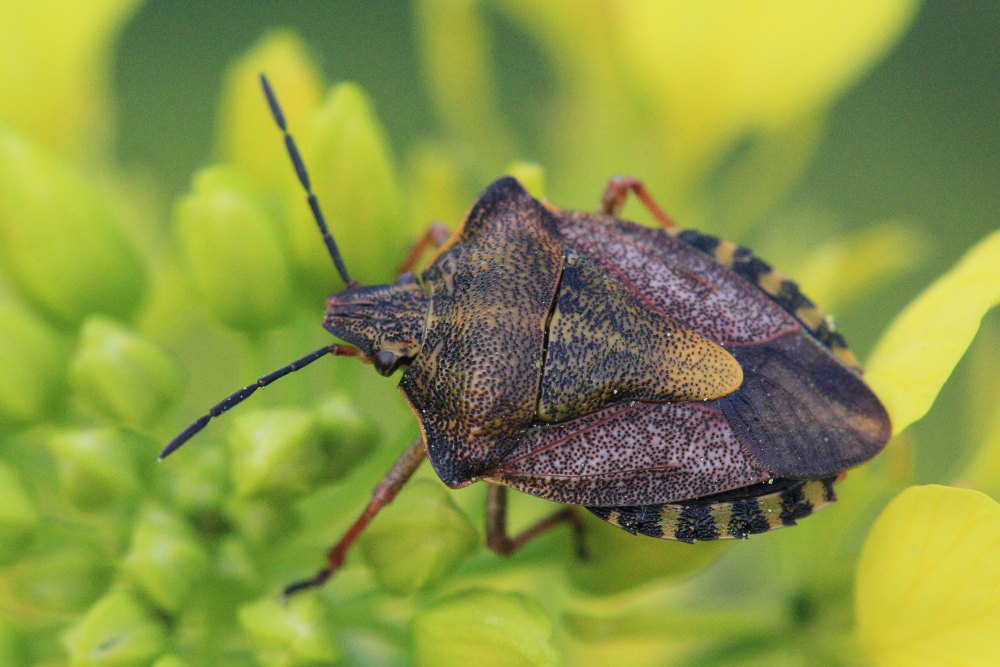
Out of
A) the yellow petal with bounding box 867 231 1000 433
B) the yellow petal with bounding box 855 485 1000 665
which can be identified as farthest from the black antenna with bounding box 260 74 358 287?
the yellow petal with bounding box 855 485 1000 665

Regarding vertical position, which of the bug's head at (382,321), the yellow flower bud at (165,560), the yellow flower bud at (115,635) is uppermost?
the bug's head at (382,321)

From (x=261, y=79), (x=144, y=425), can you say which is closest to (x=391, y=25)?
(x=261, y=79)

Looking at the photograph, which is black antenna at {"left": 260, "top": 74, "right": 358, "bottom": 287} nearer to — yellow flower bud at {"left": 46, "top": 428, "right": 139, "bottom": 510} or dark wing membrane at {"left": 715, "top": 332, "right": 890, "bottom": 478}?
yellow flower bud at {"left": 46, "top": 428, "right": 139, "bottom": 510}

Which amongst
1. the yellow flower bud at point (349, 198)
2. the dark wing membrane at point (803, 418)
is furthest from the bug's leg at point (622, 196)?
the dark wing membrane at point (803, 418)

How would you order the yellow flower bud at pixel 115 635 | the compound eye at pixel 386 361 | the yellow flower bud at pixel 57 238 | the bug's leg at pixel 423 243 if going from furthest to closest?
the bug's leg at pixel 423 243 < the yellow flower bud at pixel 57 238 < the compound eye at pixel 386 361 < the yellow flower bud at pixel 115 635

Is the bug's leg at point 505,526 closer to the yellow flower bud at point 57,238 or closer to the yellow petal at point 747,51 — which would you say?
the yellow flower bud at point 57,238

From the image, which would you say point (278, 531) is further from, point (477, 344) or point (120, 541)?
point (477, 344)
